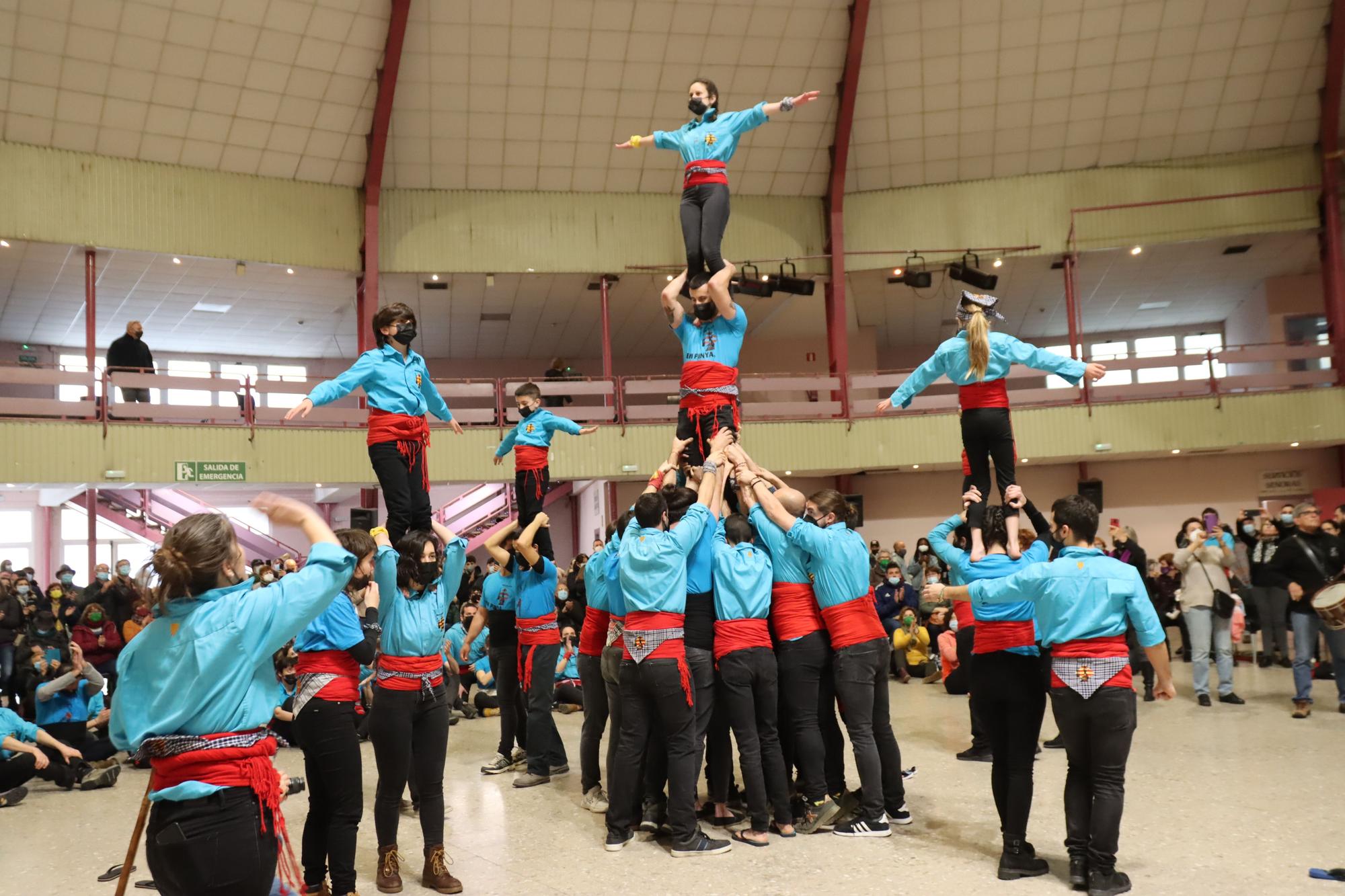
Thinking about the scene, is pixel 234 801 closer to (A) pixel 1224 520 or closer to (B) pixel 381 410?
(B) pixel 381 410

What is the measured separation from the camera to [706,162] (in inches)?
283

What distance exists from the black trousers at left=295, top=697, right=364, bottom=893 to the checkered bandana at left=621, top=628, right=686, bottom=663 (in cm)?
160

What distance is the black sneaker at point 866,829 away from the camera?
20.5 feet

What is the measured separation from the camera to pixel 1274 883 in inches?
199

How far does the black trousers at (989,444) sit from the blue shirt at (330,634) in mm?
3919

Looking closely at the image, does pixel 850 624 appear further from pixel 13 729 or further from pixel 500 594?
pixel 13 729

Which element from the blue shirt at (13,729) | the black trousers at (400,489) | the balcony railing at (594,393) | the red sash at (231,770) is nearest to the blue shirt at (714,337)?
the black trousers at (400,489)

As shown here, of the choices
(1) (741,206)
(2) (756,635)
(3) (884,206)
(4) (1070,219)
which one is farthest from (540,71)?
(2) (756,635)

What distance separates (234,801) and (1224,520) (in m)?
19.9

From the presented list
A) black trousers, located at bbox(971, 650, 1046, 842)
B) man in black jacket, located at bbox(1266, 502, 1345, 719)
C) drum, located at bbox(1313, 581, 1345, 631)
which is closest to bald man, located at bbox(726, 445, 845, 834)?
black trousers, located at bbox(971, 650, 1046, 842)

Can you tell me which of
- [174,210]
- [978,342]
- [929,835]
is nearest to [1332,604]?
[978,342]

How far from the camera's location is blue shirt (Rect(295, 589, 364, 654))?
5.14 meters

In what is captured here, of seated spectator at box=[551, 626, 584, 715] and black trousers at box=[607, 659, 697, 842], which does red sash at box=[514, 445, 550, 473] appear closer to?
seated spectator at box=[551, 626, 584, 715]

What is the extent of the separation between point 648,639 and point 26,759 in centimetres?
536
